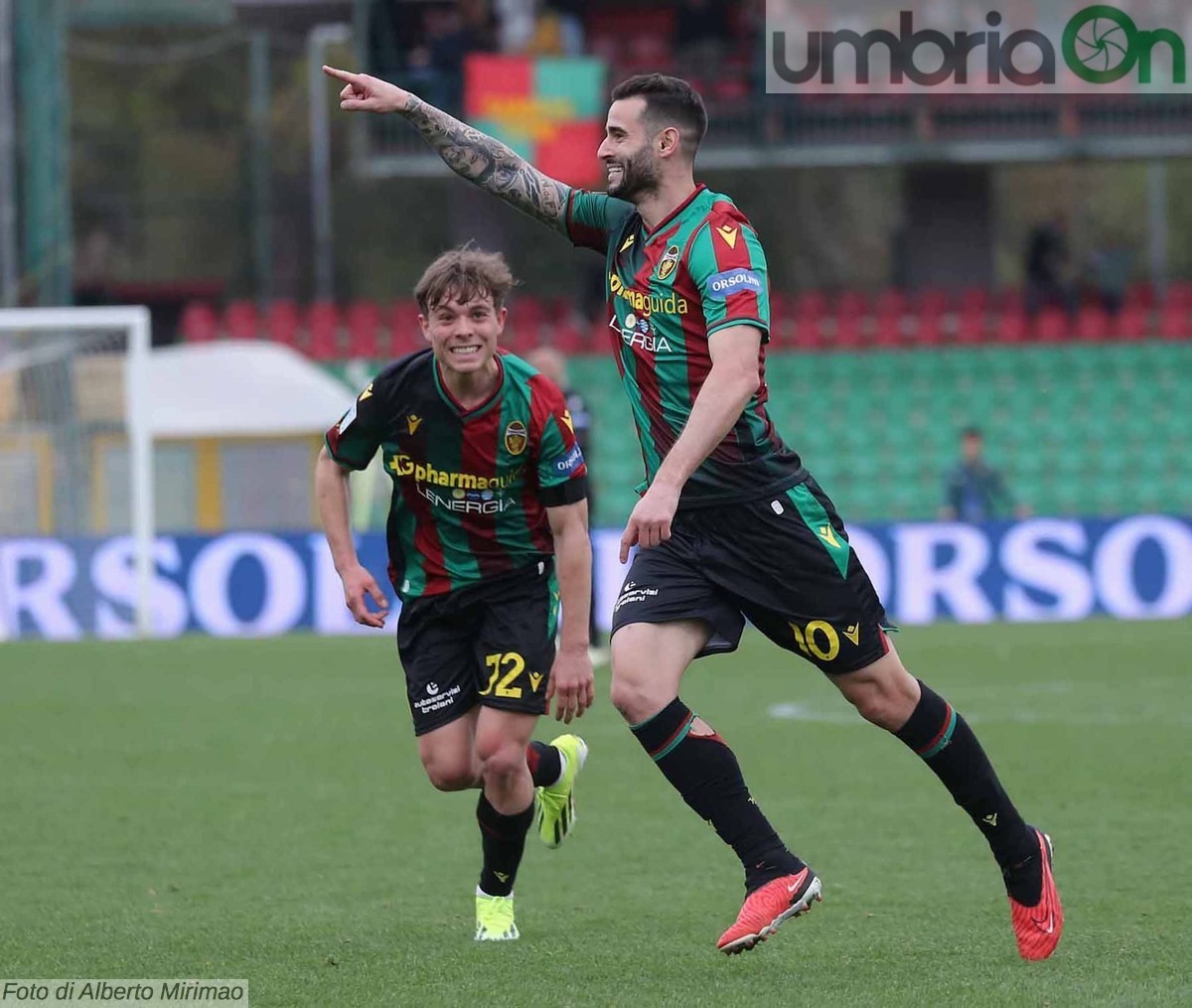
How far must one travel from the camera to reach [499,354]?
18.6 ft

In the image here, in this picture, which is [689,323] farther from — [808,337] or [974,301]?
[974,301]

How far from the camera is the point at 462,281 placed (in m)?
5.34

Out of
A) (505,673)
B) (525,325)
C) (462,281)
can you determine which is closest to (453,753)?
(505,673)

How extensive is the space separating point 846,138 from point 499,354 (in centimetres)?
1722

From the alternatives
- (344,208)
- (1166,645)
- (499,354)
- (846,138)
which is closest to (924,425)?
(846,138)

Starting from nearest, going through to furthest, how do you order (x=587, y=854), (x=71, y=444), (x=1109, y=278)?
(x=587, y=854), (x=71, y=444), (x=1109, y=278)

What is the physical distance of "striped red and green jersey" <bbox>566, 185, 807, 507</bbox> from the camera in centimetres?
495

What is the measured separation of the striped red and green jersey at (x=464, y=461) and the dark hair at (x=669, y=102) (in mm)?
856

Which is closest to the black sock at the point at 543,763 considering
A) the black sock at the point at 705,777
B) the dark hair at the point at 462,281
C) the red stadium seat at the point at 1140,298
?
the black sock at the point at 705,777

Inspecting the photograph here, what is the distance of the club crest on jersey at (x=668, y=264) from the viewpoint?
503cm

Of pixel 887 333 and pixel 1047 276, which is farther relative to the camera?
pixel 1047 276

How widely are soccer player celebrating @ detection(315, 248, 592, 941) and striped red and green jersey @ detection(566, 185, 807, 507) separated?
0.40m

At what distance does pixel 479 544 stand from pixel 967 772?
151 centimetres

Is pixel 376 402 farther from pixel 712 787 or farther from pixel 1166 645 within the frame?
pixel 1166 645
